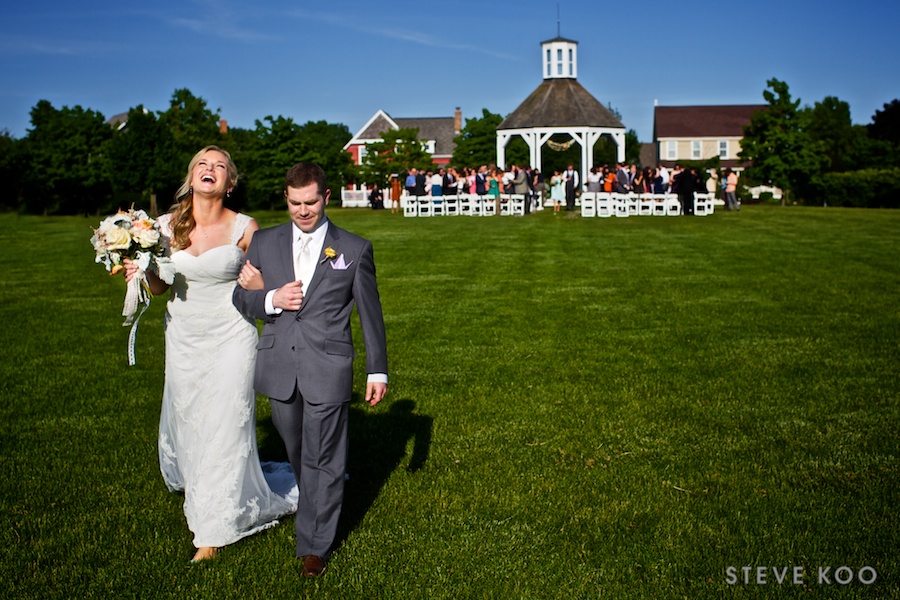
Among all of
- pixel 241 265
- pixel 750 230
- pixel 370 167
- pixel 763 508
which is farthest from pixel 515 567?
pixel 370 167

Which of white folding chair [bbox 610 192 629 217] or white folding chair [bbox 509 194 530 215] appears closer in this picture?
white folding chair [bbox 610 192 629 217]

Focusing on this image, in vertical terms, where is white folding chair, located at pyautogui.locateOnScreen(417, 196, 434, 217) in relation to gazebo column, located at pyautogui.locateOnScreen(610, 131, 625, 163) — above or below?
below

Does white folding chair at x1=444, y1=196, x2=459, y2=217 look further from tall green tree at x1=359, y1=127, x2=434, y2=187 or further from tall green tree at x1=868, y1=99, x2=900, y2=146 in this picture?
tall green tree at x1=868, y1=99, x2=900, y2=146

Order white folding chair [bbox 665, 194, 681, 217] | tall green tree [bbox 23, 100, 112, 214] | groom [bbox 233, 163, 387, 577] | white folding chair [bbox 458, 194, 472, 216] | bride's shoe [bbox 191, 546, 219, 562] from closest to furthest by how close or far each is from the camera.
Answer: groom [bbox 233, 163, 387, 577], bride's shoe [bbox 191, 546, 219, 562], white folding chair [bbox 665, 194, 681, 217], white folding chair [bbox 458, 194, 472, 216], tall green tree [bbox 23, 100, 112, 214]

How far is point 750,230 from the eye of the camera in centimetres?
2834

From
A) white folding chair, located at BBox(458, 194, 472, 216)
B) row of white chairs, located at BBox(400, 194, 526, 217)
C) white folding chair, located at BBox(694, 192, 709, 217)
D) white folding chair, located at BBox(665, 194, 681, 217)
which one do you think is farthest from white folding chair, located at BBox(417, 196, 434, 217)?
white folding chair, located at BBox(694, 192, 709, 217)

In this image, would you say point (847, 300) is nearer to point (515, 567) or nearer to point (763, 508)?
point (763, 508)

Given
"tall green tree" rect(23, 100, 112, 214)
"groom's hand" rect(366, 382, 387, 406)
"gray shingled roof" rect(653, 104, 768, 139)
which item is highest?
A: "gray shingled roof" rect(653, 104, 768, 139)

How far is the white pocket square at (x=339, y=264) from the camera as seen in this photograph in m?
4.98

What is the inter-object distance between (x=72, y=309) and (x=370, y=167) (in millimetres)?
51207

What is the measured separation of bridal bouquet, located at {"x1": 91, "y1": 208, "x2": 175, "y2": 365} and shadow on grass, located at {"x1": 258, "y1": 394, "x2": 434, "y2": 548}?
1.78 m

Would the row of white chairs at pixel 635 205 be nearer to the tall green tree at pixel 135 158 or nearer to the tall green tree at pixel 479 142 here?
the tall green tree at pixel 135 158

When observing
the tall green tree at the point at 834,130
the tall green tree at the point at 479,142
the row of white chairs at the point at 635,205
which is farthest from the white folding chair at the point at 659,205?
the tall green tree at the point at 834,130

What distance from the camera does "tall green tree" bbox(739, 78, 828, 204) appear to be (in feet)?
183
